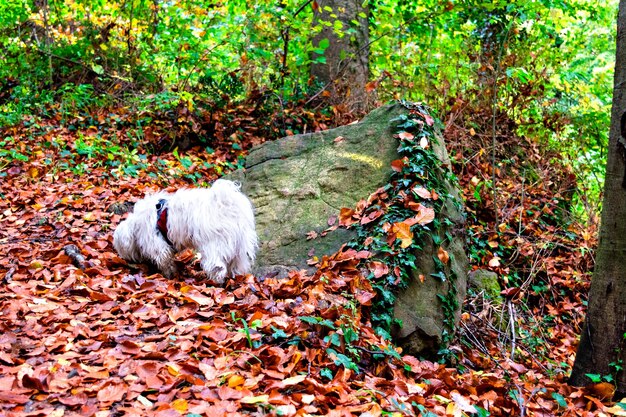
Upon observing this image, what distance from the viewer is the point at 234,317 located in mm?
3828

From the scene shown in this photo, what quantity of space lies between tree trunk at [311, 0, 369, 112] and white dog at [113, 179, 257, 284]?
457 centimetres

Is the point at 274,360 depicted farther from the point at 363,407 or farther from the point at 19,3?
the point at 19,3

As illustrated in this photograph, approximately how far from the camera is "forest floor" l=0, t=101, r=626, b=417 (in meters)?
2.90

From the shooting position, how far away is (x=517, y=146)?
878 centimetres

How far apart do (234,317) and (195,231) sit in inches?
44.8

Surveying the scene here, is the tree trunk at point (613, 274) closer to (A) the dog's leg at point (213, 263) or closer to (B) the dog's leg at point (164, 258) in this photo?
(A) the dog's leg at point (213, 263)

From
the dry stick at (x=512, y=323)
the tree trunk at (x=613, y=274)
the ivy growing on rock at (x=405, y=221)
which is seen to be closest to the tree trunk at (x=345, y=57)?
the ivy growing on rock at (x=405, y=221)

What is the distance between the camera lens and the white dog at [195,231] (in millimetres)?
4672

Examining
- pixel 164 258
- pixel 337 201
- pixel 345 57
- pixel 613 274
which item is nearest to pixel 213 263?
pixel 164 258

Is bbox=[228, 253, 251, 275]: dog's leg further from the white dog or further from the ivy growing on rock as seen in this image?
the ivy growing on rock

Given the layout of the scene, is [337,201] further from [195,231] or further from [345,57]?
[345,57]

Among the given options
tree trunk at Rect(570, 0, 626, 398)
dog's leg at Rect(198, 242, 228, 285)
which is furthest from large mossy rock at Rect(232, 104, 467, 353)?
tree trunk at Rect(570, 0, 626, 398)

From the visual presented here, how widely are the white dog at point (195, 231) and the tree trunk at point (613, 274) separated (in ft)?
9.79

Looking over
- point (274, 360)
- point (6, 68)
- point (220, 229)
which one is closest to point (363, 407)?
point (274, 360)
